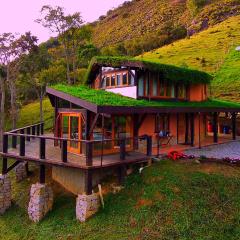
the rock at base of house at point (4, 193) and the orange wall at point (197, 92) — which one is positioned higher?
the orange wall at point (197, 92)

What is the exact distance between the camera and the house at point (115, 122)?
14.6 meters

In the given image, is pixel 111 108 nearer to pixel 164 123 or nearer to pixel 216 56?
pixel 164 123

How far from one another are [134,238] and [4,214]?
766 cm

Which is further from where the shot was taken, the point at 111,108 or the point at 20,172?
the point at 20,172

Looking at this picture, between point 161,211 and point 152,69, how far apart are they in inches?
368

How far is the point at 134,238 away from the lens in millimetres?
11750

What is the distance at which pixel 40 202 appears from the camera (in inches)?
583

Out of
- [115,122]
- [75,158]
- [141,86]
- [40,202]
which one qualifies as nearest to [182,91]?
Answer: [141,86]

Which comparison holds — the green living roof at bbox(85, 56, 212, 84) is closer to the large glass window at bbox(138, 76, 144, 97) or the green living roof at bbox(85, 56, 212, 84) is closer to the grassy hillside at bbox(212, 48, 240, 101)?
the large glass window at bbox(138, 76, 144, 97)

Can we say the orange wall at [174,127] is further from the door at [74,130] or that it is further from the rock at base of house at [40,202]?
the rock at base of house at [40,202]

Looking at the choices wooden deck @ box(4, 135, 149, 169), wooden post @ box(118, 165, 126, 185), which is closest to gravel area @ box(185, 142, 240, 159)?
wooden deck @ box(4, 135, 149, 169)

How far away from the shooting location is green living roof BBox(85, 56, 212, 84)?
19.2 m

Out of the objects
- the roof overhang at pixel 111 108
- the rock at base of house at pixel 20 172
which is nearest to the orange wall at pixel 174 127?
the roof overhang at pixel 111 108

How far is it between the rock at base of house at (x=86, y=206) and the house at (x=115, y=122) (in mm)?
306
